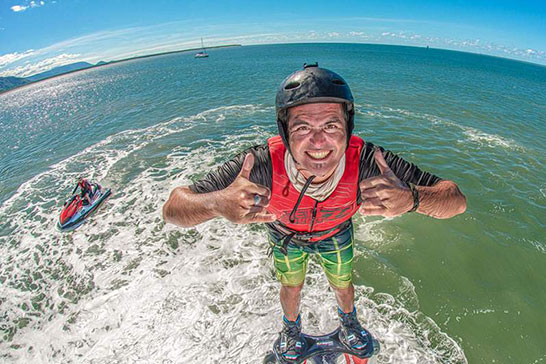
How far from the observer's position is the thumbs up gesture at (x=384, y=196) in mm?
2130

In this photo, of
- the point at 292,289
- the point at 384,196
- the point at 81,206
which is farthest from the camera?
the point at 81,206

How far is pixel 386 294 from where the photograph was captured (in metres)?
5.93

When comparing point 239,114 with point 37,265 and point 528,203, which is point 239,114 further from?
point 528,203

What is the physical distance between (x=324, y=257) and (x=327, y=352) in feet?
6.54

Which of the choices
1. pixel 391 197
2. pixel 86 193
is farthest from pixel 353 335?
pixel 86 193

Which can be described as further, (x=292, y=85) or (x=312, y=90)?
(x=292, y=85)

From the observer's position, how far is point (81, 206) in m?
10.1

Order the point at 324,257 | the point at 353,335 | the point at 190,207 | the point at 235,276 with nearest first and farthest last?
the point at 190,207 → the point at 324,257 → the point at 353,335 → the point at 235,276

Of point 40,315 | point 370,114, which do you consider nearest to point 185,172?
point 40,315

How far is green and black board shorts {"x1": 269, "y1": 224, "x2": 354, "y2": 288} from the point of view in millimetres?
3492

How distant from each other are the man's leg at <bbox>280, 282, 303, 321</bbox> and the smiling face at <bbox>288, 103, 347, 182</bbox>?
2.33m

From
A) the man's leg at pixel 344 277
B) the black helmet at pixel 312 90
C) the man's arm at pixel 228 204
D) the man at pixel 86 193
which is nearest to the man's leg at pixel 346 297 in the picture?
the man's leg at pixel 344 277

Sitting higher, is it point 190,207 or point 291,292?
point 190,207

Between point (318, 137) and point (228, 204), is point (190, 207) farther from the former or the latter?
Result: point (318, 137)
